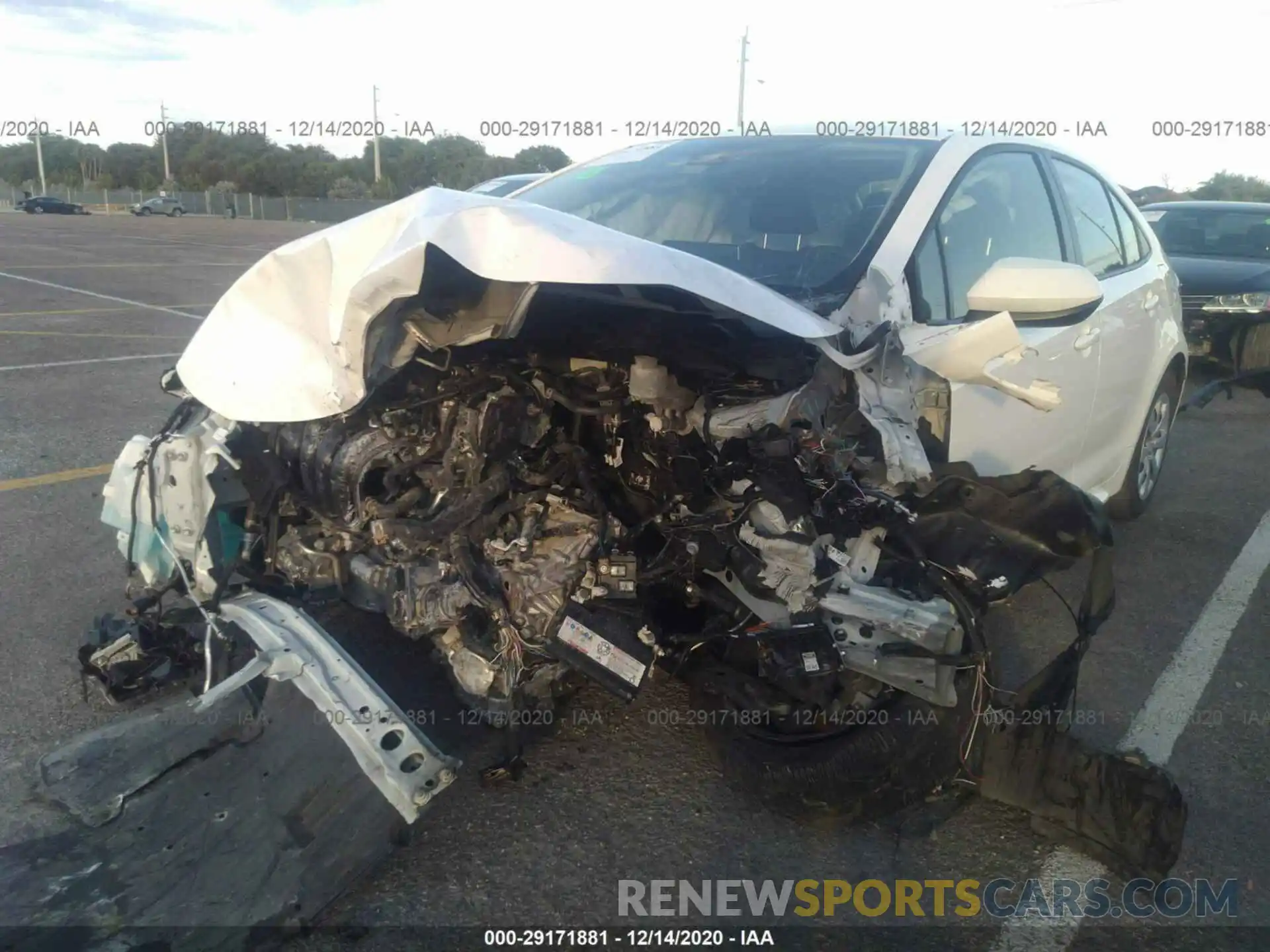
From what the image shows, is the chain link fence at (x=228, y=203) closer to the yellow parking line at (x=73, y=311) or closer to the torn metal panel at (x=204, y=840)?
the yellow parking line at (x=73, y=311)

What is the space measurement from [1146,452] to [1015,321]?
2595mm

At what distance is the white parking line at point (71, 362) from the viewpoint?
8.22 meters

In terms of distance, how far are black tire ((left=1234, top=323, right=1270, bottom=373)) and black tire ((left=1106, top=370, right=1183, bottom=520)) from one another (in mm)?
3660

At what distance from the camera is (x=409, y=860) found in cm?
263

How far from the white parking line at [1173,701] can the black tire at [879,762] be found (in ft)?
1.28

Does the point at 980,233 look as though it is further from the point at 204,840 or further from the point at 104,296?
the point at 104,296

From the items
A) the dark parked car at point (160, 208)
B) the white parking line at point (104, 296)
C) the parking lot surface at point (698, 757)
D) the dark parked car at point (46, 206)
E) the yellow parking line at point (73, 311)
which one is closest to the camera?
the parking lot surface at point (698, 757)

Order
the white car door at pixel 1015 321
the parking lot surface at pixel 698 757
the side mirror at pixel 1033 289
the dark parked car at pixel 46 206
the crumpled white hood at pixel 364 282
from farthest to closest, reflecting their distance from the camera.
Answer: the dark parked car at pixel 46 206, the white car door at pixel 1015 321, the side mirror at pixel 1033 289, the parking lot surface at pixel 698 757, the crumpled white hood at pixel 364 282

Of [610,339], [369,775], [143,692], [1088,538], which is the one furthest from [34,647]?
[1088,538]

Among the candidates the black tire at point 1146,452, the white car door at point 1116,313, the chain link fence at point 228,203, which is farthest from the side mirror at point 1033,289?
the chain link fence at point 228,203

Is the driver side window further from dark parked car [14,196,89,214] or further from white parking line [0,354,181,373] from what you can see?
dark parked car [14,196,89,214]

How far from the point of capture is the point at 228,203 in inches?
2066

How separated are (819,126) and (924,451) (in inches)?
79.7

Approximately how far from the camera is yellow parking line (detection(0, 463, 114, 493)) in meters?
5.28
